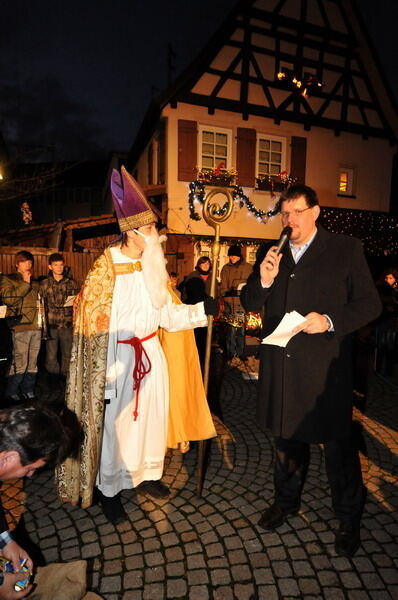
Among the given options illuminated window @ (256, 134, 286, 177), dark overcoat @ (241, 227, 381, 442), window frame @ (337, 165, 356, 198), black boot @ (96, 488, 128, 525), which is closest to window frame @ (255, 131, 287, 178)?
illuminated window @ (256, 134, 286, 177)

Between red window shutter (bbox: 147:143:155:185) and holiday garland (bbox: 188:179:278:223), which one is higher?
red window shutter (bbox: 147:143:155:185)

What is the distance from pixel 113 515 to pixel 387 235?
1388 centimetres

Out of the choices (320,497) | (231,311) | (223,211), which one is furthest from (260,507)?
(231,311)

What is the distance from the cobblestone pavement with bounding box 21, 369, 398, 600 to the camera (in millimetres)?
2215

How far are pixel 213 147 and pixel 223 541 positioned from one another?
1101 cm

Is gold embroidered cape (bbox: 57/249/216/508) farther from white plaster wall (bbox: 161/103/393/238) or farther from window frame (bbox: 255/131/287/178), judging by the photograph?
window frame (bbox: 255/131/287/178)

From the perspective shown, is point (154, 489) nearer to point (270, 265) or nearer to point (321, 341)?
point (321, 341)

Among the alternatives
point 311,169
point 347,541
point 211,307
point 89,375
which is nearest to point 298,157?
point 311,169

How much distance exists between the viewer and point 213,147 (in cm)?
1141

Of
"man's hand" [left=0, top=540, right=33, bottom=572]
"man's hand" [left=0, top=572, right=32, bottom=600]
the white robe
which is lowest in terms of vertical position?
"man's hand" [left=0, top=572, right=32, bottom=600]

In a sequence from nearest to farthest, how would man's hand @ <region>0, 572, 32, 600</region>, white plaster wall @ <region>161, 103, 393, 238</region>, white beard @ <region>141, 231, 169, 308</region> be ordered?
man's hand @ <region>0, 572, 32, 600</region>, white beard @ <region>141, 231, 169, 308</region>, white plaster wall @ <region>161, 103, 393, 238</region>

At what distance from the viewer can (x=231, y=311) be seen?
7.43 m

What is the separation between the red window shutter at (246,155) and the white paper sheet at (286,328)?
10.3m

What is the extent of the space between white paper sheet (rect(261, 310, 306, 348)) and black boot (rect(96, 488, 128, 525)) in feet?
5.82
